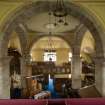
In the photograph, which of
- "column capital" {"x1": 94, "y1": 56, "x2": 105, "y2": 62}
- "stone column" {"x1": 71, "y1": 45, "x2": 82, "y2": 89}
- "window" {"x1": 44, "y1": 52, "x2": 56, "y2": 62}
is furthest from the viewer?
"window" {"x1": 44, "y1": 52, "x2": 56, "y2": 62}

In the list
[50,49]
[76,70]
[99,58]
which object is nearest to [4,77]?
[99,58]

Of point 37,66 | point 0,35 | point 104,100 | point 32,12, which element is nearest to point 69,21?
point 32,12

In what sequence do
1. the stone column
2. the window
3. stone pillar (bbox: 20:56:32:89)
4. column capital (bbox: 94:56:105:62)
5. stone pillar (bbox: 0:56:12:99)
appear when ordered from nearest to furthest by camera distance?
stone pillar (bbox: 0:56:12:99), column capital (bbox: 94:56:105:62), the stone column, stone pillar (bbox: 20:56:32:89), the window

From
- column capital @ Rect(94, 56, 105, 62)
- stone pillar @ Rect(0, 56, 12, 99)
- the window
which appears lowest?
stone pillar @ Rect(0, 56, 12, 99)

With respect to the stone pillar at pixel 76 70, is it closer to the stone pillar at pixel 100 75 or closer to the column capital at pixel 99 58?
the stone pillar at pixel 100 75

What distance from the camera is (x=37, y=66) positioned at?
2170 centimetres

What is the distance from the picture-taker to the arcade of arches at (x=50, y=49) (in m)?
8.78

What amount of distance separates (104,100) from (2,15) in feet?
16.5

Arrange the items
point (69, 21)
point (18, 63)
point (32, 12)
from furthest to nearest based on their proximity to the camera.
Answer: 1. point (18, 63)
2. point (69, 21)
3. point (32, 12)

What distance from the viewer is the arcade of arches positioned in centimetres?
878

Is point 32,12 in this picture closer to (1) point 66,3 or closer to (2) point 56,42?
(1) point 66,3

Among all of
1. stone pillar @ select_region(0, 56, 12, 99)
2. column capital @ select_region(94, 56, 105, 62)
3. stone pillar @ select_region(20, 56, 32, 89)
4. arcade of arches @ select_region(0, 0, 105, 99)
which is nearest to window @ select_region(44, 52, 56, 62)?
arcade of arches @ select_region(0, 0, 105, 99)

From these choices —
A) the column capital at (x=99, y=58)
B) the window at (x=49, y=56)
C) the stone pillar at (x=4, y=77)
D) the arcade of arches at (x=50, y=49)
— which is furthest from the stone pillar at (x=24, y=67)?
the column capital at (x=99, y=58)

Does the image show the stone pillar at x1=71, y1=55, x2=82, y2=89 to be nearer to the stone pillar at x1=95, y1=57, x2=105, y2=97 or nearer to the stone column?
the stone column
